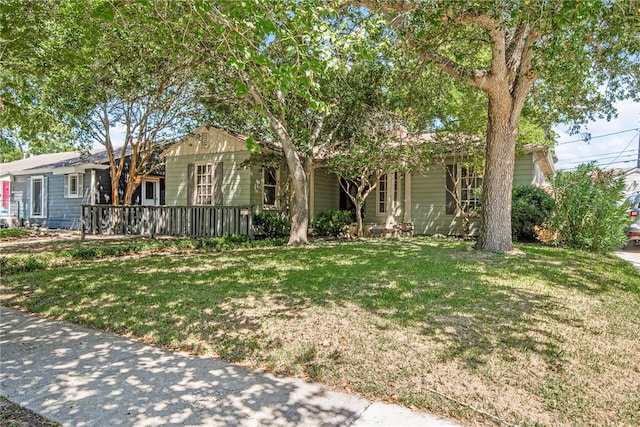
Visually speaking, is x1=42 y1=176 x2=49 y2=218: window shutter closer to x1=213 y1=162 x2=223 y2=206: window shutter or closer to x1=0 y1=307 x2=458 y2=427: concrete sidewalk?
x1=213 y1=162 x2=223 y2=206: window shutter

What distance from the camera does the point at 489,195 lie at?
8.32m

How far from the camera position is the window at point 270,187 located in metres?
14.5

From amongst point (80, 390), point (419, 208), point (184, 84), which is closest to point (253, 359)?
point (80, 390)

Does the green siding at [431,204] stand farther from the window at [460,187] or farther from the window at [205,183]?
the window at [205,183]

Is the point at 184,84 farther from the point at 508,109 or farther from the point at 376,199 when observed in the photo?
the point at 508,109

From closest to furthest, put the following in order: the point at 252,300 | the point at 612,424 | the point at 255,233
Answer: the point at 612,424 < the point at 252,300 < the point at 255,233

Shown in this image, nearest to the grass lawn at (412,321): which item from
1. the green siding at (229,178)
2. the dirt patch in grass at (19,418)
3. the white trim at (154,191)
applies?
the dirt patch in grass at (19,418)

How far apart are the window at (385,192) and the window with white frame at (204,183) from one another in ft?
19.5

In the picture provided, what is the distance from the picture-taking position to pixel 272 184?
583 inches

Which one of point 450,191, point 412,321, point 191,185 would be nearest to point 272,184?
point 191,185

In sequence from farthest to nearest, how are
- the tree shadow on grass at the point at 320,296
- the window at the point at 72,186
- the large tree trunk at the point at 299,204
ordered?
the window at the point at 72,186 → the large tree trunk at the point at 299,204 → the tree shadow on grass at the point at 320,296

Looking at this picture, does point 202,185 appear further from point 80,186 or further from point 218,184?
point 80,186

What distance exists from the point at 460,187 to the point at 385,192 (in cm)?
268

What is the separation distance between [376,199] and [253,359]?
1215 cm
